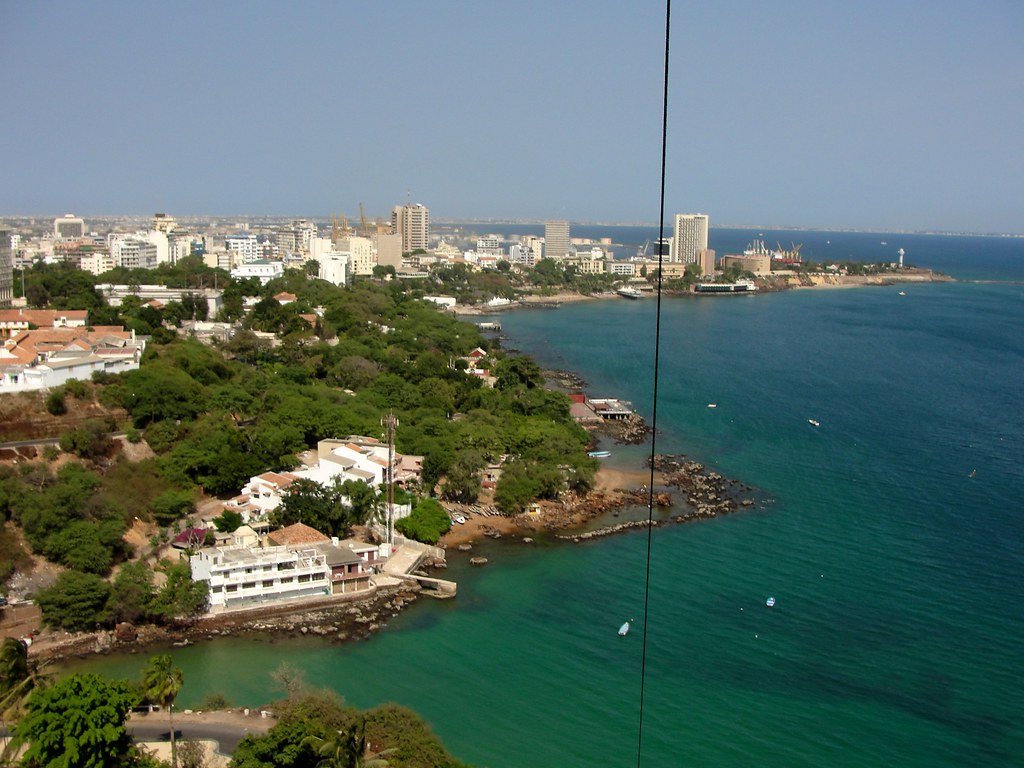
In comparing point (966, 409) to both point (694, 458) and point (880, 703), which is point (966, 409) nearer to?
point (694, 458)

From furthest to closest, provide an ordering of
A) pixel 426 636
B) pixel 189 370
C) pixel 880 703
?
pixel 189 370, pixel 426 636, pixel 880 703

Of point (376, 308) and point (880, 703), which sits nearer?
point (880, 703)

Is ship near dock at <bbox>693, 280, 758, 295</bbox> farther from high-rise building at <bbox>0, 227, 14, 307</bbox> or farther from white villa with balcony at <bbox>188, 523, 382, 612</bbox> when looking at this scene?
white villa with balcony at <bbox>188, 523, 382, 612</bbox>

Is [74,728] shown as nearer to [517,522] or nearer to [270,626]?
[270,626]

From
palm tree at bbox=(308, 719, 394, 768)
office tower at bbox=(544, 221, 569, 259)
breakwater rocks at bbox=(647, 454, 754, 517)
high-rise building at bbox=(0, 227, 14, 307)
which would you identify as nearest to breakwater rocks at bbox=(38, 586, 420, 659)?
palm tree at bbox=(308, 719, 394, 768)

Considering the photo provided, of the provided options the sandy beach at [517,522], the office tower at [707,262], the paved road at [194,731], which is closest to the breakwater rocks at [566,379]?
the sandy beach at [517,522]

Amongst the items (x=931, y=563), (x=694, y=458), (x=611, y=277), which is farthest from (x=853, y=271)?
(x=931, y=563)

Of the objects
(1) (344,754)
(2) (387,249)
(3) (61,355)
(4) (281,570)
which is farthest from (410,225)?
(1) (344,754)
